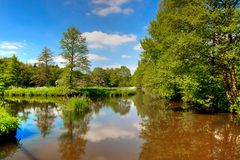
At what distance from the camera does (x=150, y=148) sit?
30.2 feet

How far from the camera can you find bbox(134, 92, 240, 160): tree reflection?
835 centimetres

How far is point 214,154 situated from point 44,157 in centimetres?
591

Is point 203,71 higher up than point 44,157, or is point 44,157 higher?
point 203,71

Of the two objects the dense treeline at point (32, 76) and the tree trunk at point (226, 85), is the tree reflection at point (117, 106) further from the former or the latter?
the dense treeline at point (32, 76)

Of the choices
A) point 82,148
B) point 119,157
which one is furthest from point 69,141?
point 119,157

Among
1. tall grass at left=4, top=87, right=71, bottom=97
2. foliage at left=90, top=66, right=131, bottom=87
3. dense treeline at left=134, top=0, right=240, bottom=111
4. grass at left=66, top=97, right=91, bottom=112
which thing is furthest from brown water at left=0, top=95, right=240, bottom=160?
foliage at left=90, top=66, right=131, bottom=87

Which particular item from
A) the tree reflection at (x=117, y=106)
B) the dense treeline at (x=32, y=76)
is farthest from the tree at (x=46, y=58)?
the tree reflection at (x=117, y=106)

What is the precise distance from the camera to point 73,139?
10852mm

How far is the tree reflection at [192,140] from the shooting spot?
8.35m

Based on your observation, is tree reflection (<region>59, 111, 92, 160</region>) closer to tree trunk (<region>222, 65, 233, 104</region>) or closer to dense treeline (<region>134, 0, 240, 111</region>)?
dense treeline (<region>134, 0, 240, 111</region>)

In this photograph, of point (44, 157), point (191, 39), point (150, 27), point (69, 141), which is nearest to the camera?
point (44, 157)

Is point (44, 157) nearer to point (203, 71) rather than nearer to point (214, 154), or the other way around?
point (214, 154)

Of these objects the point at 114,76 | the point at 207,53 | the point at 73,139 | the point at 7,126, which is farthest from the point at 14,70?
the point at 73,139

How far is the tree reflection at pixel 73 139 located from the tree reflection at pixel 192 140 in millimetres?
2431
